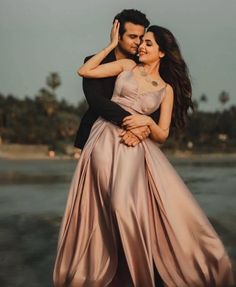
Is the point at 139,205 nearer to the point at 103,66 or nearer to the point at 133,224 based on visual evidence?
the point at 133,224

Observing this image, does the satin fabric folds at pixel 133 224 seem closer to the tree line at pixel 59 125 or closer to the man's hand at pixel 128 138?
the man's hand at pixel 128 138

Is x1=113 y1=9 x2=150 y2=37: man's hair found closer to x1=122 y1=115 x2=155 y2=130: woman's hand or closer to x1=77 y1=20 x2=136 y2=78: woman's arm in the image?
x1=77 y1=20 x2=136 y2=78: woman's arm

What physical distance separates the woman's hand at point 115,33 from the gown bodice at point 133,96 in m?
0.18

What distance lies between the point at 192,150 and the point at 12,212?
12592 mm

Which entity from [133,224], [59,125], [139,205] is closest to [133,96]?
[139,205]

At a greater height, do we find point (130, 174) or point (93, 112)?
point (93, 112)

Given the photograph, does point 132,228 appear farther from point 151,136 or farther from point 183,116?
point 183,116

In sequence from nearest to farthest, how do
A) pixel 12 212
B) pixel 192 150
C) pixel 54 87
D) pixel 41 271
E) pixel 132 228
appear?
pixel 132 228
pixel 41 271
pixel 12 212
pixel 54 87
pixel 192 150

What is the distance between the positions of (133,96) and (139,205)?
2.11 feet

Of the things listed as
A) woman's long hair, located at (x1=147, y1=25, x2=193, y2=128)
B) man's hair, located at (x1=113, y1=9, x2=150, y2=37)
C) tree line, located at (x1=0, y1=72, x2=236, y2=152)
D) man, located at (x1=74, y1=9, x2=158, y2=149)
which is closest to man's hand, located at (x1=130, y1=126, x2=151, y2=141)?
man, located at (x1=74, y1=9, x2=158, y2=149)

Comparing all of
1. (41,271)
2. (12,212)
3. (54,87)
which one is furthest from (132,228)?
(54,87)

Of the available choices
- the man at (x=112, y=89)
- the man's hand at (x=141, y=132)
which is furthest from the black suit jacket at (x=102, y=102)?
the man's hand at (x=141, y=132)

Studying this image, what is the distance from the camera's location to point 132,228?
11.7ft

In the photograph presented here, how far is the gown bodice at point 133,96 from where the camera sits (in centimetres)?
370
